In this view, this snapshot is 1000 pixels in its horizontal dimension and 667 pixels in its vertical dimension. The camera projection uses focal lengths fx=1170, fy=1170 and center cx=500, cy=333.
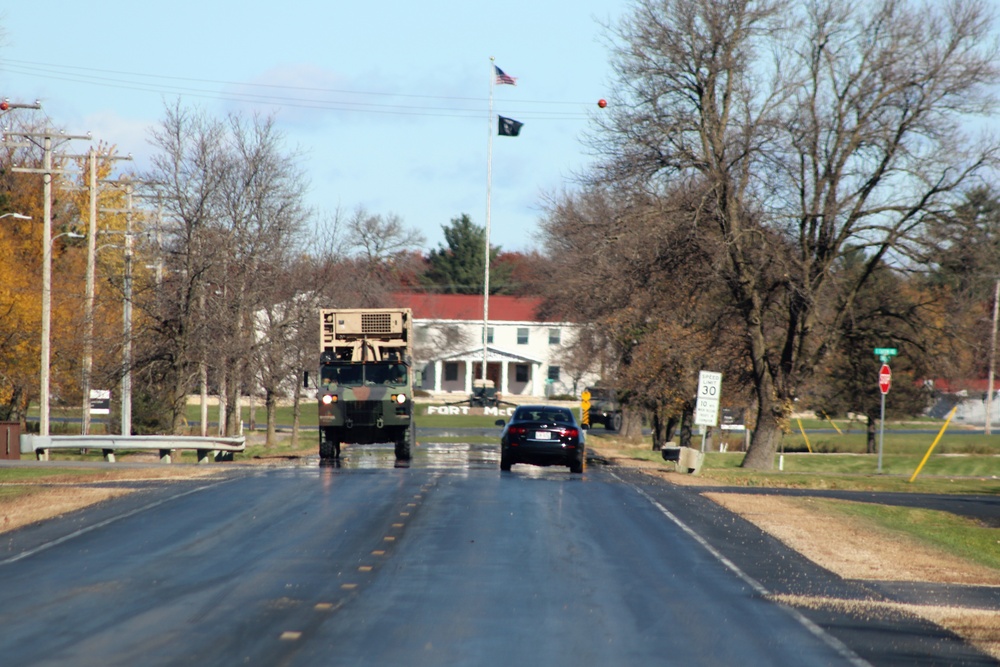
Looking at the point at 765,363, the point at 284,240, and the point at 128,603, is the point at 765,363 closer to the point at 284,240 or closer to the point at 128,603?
the point at 284,240

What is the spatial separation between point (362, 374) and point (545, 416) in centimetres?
493

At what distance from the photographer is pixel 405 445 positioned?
98.5 ft

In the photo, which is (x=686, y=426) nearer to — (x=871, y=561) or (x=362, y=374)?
(x=362, y=374)

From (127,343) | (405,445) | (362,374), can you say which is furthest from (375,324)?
(127,343)

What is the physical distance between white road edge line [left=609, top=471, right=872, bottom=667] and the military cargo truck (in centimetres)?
1060

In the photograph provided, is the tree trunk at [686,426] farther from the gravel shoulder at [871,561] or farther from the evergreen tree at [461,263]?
the evergreen tree at [461,263]

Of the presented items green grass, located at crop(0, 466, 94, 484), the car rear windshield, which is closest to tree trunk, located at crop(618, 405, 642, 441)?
the car rear windshield

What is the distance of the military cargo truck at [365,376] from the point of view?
94.9 ft

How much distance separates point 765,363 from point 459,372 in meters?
66.1

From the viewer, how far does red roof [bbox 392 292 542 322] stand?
3836 inches

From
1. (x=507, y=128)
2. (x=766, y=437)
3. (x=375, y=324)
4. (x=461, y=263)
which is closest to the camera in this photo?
(x=375, y=324)

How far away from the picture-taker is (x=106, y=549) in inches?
533

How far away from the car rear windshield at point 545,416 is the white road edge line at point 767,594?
7.26m

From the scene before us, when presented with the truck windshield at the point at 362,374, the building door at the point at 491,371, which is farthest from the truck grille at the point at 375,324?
the building door at the point at 491,371
